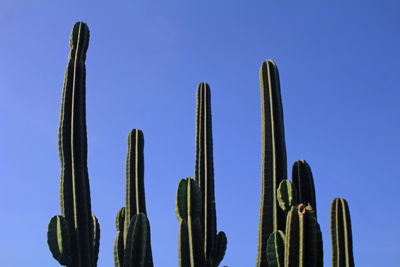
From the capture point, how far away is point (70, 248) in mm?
9281

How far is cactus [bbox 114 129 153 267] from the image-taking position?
8.93 m

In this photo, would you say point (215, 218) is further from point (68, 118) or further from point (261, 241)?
point (68, 118)

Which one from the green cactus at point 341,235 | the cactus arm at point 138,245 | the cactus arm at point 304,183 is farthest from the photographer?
the cactus arm at point 304,183

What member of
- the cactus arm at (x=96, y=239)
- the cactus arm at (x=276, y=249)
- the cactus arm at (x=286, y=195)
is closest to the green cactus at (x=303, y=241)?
the cactus arm at (x=276, y=249)

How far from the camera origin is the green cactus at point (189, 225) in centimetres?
863

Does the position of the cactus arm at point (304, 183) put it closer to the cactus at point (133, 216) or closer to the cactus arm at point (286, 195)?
the cactus arm at point (286, 195)

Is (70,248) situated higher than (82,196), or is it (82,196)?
(82,196)

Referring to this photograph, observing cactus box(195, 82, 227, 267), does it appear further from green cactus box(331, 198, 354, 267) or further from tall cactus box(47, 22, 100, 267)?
green cactus box(331, 198, 354, 267)

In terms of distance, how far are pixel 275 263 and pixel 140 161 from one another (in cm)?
416

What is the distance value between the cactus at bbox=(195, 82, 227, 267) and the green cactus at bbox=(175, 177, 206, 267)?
1150mm

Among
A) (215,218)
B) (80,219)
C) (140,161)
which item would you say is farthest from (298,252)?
(140,161)

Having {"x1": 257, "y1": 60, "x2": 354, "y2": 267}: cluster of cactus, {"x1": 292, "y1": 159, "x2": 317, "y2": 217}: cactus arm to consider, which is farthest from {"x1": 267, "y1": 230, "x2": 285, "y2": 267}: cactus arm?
{"x1": 292, "y1": 159, "x2": 317, "y2": 217}: cactus arm

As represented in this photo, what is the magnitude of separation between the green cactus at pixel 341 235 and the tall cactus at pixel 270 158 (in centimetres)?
81

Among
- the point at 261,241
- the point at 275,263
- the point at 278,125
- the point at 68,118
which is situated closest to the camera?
the point at 275,263
